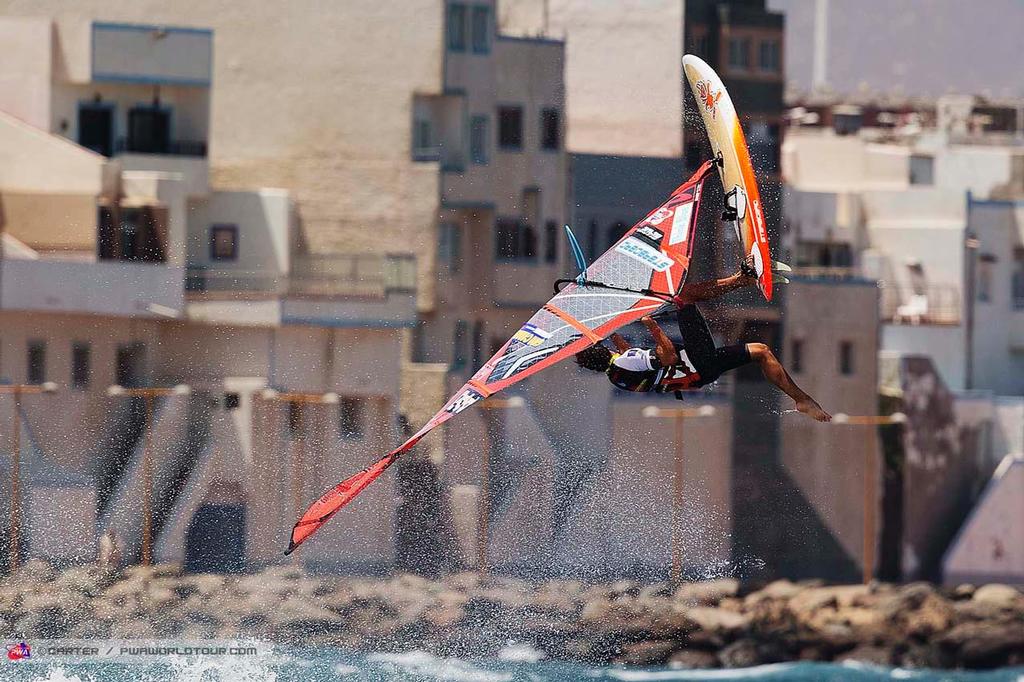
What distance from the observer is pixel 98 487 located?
90.1 ft

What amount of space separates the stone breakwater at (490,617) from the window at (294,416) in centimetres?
180

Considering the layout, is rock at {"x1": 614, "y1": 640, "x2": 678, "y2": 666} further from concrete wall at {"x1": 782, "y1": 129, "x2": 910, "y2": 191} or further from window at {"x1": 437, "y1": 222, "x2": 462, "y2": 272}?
concrete wall at {"x1": 782, "y1": 129, "x2": 910, "y2": 191}

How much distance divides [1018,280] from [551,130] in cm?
1085

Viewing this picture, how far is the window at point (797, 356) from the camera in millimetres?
30594

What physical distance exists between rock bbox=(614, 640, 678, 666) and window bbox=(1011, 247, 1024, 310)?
1067 cm

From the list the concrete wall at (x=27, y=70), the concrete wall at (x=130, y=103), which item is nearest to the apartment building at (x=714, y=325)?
the concrete wall at (x=130, y=103)

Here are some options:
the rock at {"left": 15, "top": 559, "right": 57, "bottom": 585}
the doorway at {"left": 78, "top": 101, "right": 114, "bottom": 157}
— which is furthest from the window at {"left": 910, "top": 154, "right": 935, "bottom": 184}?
the rock at {"left": 15, "top": 559, "right": 57, "bottom": 585}

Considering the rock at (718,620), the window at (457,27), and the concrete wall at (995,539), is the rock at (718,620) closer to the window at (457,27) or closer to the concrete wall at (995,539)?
the concrete wall at (995,539)

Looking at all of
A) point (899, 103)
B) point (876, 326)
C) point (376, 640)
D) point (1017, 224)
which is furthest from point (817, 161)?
point (376, 640)

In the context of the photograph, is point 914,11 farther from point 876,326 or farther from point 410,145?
point 410,145

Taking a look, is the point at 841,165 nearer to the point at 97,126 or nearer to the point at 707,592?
the point at 707,592

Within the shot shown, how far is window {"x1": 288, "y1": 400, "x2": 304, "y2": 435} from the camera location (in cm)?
2775

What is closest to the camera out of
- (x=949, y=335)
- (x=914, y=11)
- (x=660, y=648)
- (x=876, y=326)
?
(x=660, y=648)

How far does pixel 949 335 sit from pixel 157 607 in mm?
13608
